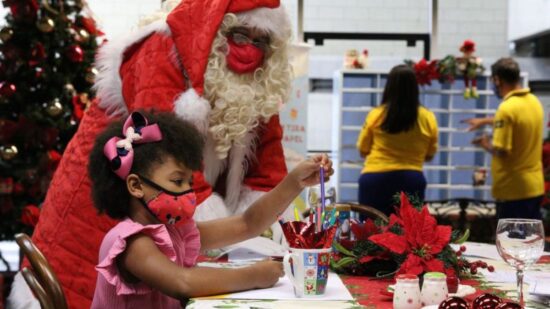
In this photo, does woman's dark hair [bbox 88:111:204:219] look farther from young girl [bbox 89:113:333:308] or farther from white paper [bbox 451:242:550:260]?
white paper [bbox 451:242:550:260]

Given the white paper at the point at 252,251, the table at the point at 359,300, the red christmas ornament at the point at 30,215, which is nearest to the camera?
the table at the point at 359,300

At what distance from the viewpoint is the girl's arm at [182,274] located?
1544mm

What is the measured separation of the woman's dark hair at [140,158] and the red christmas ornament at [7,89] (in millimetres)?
2742

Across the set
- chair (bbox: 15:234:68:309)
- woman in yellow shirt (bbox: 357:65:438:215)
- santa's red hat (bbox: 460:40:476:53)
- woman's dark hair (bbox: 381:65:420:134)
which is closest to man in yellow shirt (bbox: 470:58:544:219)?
woman in yellow shirt (bbox: 357:65:438:215)

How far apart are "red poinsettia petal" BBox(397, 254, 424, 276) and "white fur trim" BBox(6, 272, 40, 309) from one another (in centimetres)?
126

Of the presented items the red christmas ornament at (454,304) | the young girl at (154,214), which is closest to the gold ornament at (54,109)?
the young girl at (154,214)

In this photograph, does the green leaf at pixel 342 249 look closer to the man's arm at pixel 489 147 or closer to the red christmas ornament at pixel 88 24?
the man's arm at pixel 489 147

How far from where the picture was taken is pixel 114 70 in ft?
8.61

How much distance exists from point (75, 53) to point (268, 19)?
2.23 metres

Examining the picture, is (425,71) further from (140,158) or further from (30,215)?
(140,158)

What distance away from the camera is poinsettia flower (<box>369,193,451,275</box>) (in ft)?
5.37

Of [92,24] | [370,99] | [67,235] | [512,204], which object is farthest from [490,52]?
[67,235]

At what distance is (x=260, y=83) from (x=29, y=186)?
2.23m

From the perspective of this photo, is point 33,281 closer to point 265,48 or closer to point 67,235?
point 67,235
